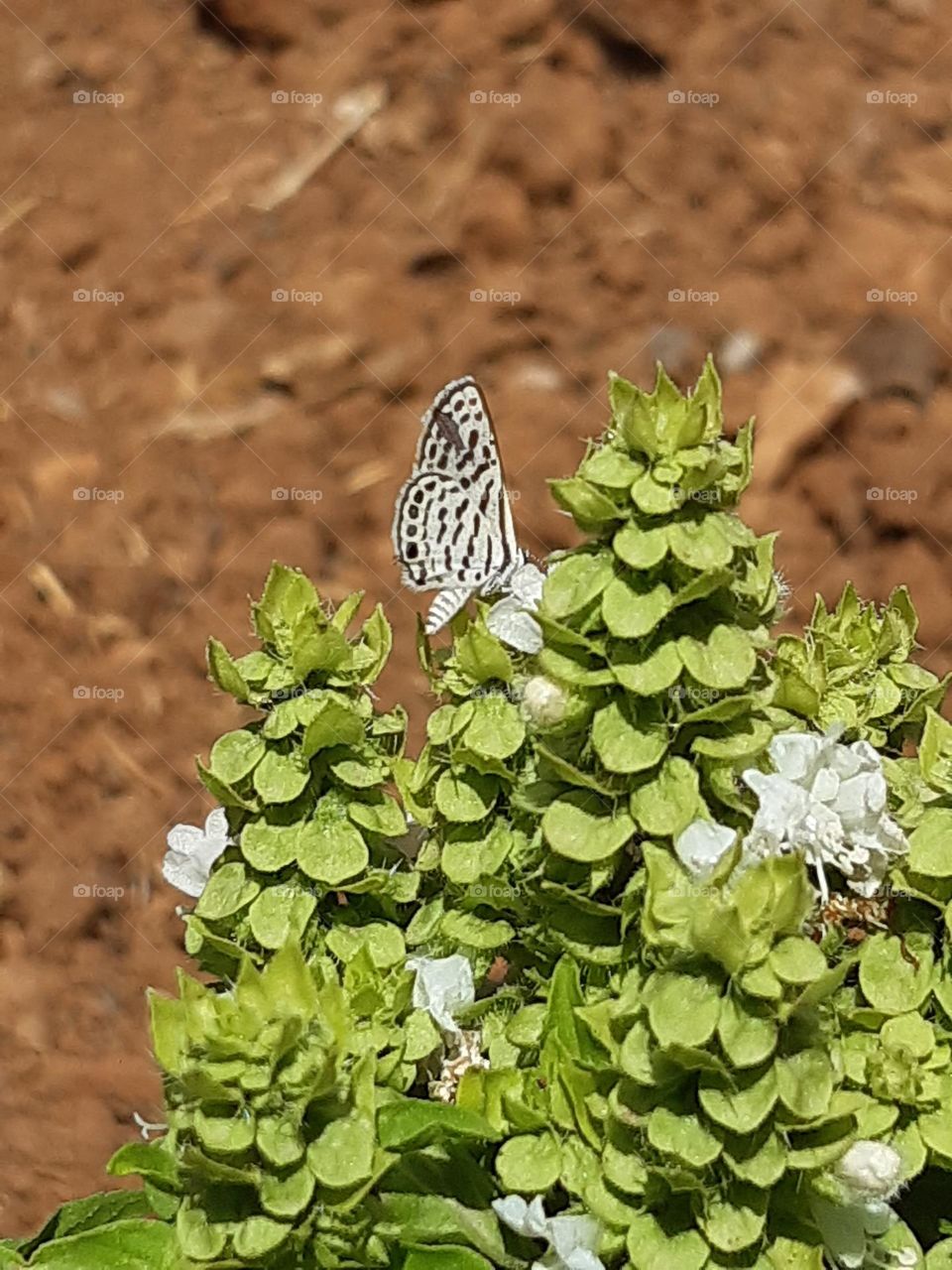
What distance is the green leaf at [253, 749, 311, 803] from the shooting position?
0.69 meters

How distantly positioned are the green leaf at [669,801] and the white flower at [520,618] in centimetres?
Result: 13

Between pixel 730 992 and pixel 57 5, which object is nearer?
pixel 730 992

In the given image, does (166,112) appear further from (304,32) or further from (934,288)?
(934,288)

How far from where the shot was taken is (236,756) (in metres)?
0.71

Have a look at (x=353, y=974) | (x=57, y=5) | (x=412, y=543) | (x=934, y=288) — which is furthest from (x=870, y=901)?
(x=57, y=5)

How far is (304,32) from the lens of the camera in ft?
4.63

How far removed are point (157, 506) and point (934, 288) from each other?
825mm
